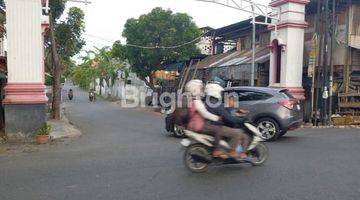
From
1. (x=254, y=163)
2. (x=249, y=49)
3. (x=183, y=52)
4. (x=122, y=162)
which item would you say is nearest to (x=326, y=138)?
(x=254, y=163)

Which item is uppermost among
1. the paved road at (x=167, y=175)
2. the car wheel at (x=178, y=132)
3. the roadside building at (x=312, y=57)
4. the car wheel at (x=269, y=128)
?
the roadside building at (x=312, y=57)

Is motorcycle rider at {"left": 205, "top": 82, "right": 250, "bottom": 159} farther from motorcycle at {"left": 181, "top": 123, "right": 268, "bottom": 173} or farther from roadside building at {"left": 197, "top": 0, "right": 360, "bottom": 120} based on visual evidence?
roadside building at {"left": 197, "top": 0, "right": 360, "bottom": 120}

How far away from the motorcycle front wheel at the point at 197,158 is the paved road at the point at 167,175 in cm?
18

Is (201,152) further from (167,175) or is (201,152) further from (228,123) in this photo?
(228,123)

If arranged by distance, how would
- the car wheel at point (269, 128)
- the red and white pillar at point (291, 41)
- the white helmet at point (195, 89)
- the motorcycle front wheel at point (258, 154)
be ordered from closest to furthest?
1. the white helmet at point (195, 89)
2. the motorcycle front wheel at point (258, 154)
3. the car wheel at point (269, 128)
4. the red and white pillar at point (291, 41)

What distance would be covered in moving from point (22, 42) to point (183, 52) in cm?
1877

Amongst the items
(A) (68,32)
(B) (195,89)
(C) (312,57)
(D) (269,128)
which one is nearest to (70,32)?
(A) (68,32)

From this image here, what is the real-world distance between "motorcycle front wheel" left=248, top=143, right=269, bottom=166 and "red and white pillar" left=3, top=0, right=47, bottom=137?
7.06m

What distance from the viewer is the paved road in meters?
6.07

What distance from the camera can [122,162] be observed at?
852cm

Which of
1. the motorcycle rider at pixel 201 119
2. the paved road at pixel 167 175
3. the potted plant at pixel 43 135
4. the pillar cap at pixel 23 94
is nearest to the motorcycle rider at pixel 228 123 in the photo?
the motorcycle rider at pixel 201 119

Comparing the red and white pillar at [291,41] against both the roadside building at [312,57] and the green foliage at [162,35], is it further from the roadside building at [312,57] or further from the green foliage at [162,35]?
the green foliage at [162,35]

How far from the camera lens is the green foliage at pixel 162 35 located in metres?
29.9

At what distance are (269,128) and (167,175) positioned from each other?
5.25 m
